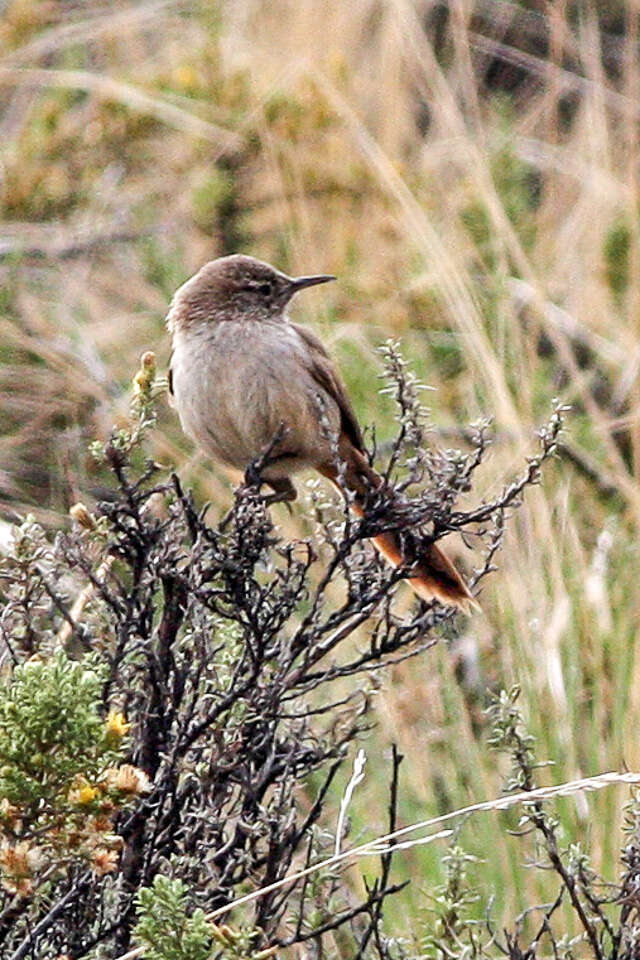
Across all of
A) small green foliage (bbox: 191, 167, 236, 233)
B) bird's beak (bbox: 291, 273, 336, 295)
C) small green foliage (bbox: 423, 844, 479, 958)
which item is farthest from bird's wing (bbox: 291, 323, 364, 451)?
small green foliage (bbox: 191, 167, 236, 233)

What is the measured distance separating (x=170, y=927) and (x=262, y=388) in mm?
2065

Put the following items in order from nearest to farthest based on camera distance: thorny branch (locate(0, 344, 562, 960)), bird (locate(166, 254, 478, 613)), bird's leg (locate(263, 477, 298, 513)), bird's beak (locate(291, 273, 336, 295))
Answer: thorny branch (locate(0, 344, 562, 960)) → bird (locate(166, 254, 478, 613)) → bird's leg (locate(263, 477, 298, 513)) → bird's beak (locate(291, 273, 336, 295))

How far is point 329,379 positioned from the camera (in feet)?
15.2

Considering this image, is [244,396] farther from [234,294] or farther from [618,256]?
[618,256]

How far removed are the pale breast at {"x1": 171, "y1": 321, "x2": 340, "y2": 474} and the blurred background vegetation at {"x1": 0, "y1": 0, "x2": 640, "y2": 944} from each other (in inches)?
27.7

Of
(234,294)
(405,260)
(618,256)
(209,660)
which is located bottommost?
(209,660)

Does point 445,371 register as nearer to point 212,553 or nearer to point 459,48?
point 459,48

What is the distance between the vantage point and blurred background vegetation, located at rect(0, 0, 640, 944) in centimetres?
457

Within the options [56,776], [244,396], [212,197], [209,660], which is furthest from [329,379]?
[212,197]

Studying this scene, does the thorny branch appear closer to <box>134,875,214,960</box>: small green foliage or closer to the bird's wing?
<box>134,875,214,960</box>: small green foliage

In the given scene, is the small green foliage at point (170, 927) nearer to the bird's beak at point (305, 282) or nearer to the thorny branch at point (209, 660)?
the thorny branch at point (209, 660)

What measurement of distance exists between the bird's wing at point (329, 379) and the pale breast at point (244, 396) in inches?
2.7

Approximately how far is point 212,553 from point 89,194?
4901 millimetres

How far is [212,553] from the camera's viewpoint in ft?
10.3
